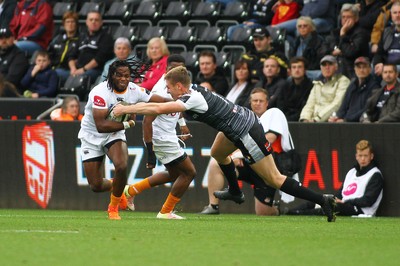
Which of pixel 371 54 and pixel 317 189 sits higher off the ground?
pixel 371 54

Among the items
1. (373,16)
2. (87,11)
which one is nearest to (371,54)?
(373,16)

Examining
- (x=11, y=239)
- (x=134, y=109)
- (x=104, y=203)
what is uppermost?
(x=134, y=109)

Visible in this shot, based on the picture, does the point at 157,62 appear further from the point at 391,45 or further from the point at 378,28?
the point at 391,45

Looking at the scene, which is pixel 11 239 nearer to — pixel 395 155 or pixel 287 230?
pixel 287 230

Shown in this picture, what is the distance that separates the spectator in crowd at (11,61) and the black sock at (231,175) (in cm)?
791

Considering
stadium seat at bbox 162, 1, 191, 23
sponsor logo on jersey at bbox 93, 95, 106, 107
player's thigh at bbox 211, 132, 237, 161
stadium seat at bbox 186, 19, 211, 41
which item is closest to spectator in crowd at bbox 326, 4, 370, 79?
→ stadium seat at bbox 186, 19, 211, 41

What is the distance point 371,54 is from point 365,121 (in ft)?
6.92

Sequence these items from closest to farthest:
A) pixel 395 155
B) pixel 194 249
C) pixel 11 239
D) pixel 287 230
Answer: pixel 194 249 < pixel 11 239 < pixel 287 230 < pixel 395 155

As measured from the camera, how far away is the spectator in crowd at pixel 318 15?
19.9 metres

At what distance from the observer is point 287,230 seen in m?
11.9

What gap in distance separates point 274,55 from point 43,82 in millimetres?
4839

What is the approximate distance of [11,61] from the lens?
21.7 meters

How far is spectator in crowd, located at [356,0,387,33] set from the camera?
61.1 ft

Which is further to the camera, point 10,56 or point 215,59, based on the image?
point 10,56
